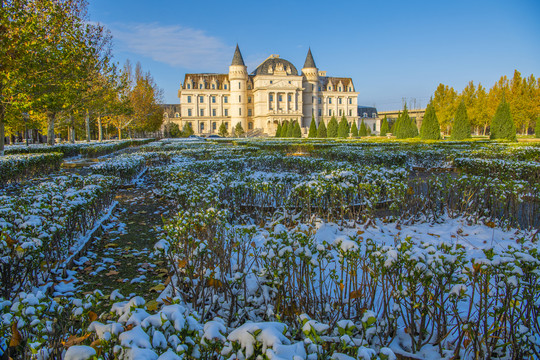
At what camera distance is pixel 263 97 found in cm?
6656

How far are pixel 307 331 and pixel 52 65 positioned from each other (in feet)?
51.8

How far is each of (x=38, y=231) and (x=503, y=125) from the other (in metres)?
29.9

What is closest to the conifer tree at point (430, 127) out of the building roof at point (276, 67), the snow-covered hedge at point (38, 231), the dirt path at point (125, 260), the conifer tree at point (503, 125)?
the conifer tree at point (503, 125)

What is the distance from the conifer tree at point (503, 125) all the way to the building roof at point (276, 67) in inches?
1850

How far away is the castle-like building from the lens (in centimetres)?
6656

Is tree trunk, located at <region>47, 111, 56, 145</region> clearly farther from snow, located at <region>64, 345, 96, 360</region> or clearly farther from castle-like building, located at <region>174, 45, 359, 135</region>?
castle-like building, located at <region>174, 45, 359, 135</region>

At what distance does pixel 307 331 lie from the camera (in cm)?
165

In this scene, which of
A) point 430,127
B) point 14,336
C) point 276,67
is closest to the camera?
point 14,336

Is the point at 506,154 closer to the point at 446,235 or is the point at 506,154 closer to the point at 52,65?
the point at 446,235

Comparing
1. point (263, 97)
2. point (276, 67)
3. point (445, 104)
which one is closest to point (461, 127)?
point (445, 104)

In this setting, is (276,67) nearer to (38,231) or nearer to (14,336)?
(38,231)

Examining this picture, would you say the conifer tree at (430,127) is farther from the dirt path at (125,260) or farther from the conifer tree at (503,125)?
the dirt path at (125,260)

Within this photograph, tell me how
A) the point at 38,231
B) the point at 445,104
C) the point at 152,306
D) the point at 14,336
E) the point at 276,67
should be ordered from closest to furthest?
the point at 14,336 < the point at 152,306 < the point at 38,231 < the point at 445,104 < the point at 276,67

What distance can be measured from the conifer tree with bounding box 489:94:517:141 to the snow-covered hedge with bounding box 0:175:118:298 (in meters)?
28.1
